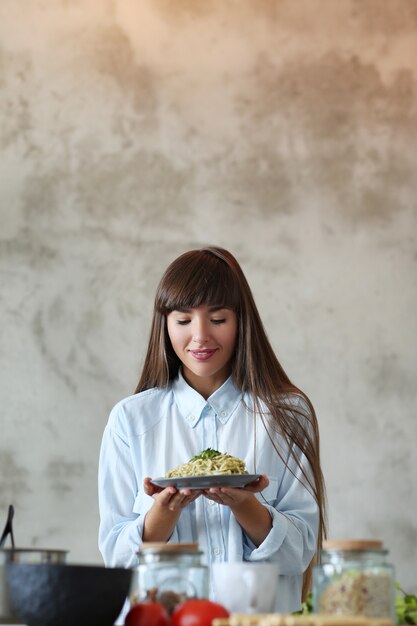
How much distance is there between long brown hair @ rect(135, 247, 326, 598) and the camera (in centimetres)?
256

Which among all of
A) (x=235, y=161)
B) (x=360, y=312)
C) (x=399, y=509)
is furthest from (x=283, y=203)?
(x=399, y=509)

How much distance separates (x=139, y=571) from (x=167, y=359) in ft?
3.65

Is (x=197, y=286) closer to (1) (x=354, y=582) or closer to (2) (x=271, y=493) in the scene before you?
(2) (x=271, y=493)

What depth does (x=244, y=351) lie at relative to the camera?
8.68 ft

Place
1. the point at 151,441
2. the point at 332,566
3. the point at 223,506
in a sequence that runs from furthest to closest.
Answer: the point at 151,441
the point at 223,506
the point at 332,566

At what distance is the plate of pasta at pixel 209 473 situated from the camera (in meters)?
2.19

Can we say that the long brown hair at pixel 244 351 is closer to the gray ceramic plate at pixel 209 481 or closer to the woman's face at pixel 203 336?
the woman's face at pixel 203 336

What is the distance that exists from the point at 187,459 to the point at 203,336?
0.34 metres

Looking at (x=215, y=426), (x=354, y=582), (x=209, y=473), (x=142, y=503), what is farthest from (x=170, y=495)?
(x=354, y=582)

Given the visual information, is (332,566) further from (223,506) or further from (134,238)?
(134,238)

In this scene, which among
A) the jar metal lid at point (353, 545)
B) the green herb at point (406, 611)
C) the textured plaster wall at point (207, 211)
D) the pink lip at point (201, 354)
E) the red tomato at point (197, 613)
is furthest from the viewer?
the textured plaster wall at point (207, 211)

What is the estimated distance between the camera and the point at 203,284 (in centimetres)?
257

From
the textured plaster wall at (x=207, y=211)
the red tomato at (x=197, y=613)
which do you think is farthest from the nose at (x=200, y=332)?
the textured plaster wall at (x=207, y=211)

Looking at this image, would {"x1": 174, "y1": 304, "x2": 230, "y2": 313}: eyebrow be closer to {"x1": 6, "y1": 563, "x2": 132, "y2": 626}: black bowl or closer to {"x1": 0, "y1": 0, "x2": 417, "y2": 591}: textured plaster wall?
{"x1": 6, "y1": 563, "x2": 132, "y2": 626}: black bowl
